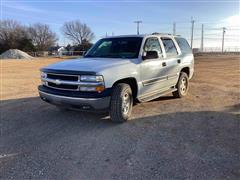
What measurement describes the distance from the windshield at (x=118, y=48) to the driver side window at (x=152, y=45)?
19 centimetres

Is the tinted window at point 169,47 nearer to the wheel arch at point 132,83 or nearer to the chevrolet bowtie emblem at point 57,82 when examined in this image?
the wheel arch at point 132,83

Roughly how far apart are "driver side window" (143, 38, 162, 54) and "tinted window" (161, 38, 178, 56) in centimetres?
36

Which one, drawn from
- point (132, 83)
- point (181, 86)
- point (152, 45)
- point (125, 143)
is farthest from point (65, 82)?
point (181, 86)

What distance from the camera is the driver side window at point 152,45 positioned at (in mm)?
5752

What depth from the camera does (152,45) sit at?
19.6 feet

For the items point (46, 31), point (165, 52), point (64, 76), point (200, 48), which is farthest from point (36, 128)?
point (46, 31)

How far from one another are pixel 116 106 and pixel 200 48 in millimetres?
80686

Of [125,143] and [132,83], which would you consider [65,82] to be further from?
[125,143]

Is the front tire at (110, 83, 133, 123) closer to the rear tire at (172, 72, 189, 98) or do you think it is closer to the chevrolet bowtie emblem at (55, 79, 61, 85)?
the chevrolet bowtie emblem at (55, 79, 61, 85)

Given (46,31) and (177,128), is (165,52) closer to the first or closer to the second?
(177,128)

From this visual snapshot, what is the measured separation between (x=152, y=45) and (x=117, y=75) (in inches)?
67.0

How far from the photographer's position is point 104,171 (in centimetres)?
327

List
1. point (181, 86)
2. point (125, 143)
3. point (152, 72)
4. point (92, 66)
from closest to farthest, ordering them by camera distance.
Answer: point (125, 143) < point (92, 66) < point (152, 72) < point (181, 86)

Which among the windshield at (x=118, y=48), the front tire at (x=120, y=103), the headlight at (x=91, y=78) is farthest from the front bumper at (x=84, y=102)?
the windshield at (x=118, y=48)
